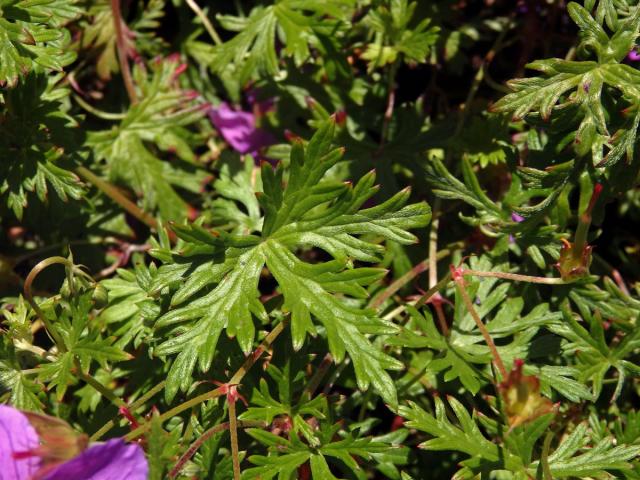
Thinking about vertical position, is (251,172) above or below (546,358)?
above

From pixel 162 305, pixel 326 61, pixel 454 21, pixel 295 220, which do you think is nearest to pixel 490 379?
pixel 295 220

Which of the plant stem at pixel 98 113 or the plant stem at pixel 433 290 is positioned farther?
the plant stem at pixel 98 113

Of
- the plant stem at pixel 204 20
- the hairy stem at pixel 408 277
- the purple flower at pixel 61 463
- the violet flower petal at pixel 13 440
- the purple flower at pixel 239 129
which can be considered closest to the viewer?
the purple flower at pixel 61 463

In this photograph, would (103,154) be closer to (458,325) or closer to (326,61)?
(326,61)

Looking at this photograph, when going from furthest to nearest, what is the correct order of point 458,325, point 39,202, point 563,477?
point 39,202
point 458,325
point 563,477

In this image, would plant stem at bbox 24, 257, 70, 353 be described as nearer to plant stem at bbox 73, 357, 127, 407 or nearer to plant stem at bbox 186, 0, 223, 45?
plant stem at bbox 73, 357, 127, 407

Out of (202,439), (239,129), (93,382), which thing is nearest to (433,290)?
(202,439)

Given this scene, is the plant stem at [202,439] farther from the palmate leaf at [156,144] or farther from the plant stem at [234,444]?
the palmate leaf at [156,144]

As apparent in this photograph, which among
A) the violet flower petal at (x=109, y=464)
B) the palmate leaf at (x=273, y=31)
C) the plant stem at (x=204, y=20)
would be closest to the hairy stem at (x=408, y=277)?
the palmate leaf at (x=273, y=31)
